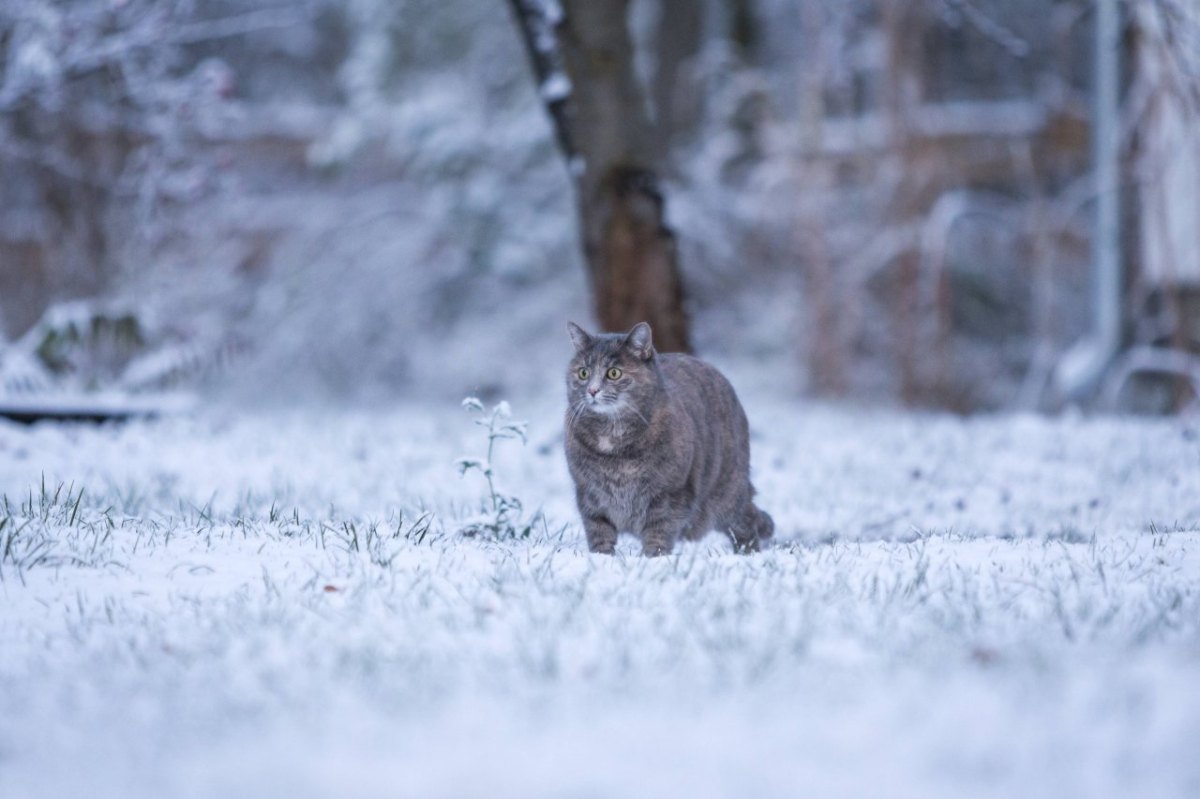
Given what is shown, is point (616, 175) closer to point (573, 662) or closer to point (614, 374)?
point (614, 374)

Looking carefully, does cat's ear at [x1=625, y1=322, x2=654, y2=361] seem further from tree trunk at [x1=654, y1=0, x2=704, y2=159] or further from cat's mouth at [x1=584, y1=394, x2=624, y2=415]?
tree trunk at [x1=654, y1=0, x2=704, y2=159]

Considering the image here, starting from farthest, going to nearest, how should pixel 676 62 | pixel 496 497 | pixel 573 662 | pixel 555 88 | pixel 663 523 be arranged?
pixel 676 62 < pixel 555 88 < pixel 496 497 < pixel 663 523 < pixel 573 662

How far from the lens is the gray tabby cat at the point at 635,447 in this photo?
500 centimetres

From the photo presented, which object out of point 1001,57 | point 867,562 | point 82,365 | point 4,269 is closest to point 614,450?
point 867,562

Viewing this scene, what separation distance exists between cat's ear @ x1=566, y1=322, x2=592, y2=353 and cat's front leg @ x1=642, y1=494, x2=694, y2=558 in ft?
2.74

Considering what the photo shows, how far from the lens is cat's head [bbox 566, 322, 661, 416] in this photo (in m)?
5.05

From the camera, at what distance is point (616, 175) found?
8766mm

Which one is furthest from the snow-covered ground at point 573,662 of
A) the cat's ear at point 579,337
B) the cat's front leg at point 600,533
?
the cat's ear at point 579,337

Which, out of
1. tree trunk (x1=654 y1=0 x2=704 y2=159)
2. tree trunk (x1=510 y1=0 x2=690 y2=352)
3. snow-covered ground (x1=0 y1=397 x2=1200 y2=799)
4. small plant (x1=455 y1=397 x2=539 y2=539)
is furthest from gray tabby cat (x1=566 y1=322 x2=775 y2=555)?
tree trunk (x1=654 y1=0 x2=704 y2=159)

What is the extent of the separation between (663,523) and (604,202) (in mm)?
4325

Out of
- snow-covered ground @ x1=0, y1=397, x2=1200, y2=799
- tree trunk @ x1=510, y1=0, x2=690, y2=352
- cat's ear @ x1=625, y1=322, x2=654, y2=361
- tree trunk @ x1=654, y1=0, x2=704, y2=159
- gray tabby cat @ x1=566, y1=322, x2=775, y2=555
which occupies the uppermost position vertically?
tree trunk @ x1=654, y1=0, x2=704, y2=159

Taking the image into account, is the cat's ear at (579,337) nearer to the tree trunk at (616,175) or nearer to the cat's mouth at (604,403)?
the cat's mouth at (604,403)

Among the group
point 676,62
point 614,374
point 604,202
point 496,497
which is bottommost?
point 496,497

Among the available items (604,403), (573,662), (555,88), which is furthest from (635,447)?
(555,88)
